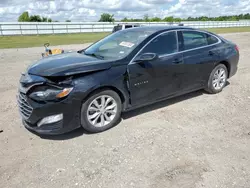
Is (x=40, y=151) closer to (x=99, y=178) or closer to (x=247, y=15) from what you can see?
(x=99, y=178)

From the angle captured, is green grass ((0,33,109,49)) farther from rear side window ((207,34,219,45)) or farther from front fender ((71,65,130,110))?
front fender ((71,65,130,110))

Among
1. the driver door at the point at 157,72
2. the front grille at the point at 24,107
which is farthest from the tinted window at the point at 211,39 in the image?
the front grille at the point at 24,107

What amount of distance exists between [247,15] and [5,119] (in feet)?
470

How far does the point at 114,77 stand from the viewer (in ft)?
11.5

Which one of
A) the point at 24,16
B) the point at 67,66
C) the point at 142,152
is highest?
the point at 24,16

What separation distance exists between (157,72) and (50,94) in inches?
75.9

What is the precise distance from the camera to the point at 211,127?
3742mm

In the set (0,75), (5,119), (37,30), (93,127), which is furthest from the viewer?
(37,30)

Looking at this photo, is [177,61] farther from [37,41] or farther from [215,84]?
[37,41]

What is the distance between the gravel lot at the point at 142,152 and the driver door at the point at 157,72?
1.43 ft

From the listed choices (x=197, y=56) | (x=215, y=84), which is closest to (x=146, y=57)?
(x=197, y=56)

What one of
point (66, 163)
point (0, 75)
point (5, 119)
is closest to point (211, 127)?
point (66, 163)

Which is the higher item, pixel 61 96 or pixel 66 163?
pixel 61 96

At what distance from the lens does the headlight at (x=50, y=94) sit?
120 inches
